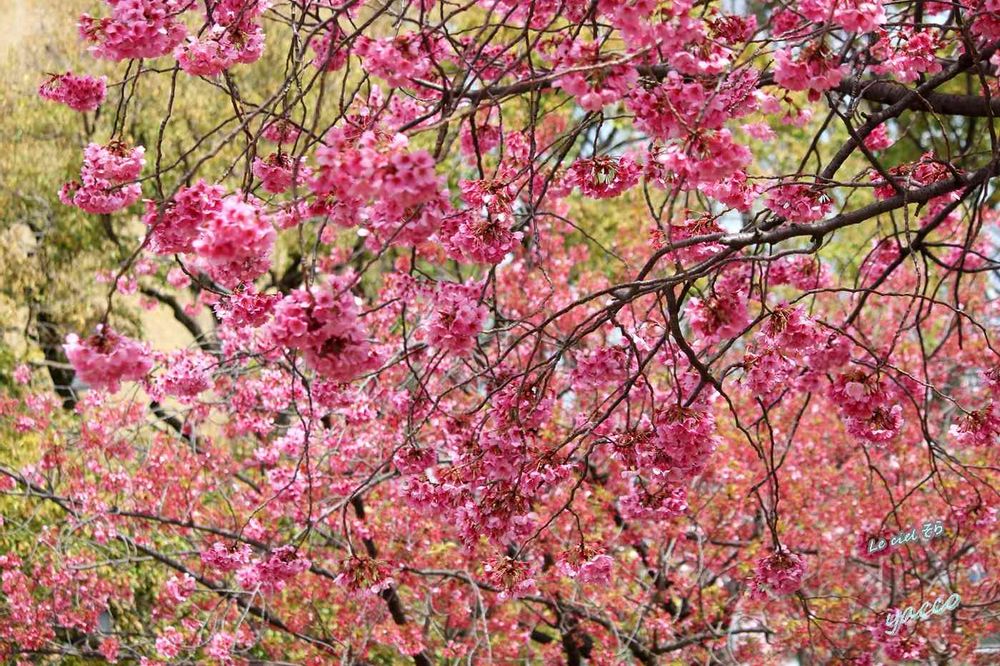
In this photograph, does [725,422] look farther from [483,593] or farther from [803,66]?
[803,66]

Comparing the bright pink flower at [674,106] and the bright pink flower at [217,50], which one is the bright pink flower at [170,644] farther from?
the bright pink flower at [674,106]

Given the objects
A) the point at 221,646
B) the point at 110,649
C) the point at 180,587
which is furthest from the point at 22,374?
the point at 221,646

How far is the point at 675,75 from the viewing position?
213 centimetres

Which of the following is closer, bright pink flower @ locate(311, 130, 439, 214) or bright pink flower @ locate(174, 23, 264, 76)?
bright pink flower @ locate(311, 130, 439, 214)

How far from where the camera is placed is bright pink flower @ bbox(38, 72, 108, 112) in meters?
2.87

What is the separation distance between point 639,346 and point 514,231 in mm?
616

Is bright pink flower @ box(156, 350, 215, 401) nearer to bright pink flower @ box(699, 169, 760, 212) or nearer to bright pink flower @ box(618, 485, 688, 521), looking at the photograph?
bright pink flower @ box(618, 485, 688, 521)

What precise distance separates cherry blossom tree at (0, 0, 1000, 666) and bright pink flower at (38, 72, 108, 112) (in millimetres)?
13

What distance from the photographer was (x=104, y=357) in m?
1.90

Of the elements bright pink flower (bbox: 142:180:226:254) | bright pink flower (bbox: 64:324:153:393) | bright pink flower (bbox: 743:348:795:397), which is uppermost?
bright pink flower (bbox: 743:348:795:397)

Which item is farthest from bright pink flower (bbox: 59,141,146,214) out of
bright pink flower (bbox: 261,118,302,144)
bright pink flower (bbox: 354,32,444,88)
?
bright pink flower (bbox: 354,32,444,88)

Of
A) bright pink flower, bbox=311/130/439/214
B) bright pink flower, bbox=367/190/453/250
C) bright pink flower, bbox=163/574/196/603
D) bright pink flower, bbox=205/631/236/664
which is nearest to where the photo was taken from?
bright pink flower, bbox=311/130/439/214

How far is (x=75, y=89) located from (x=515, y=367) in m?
1.62

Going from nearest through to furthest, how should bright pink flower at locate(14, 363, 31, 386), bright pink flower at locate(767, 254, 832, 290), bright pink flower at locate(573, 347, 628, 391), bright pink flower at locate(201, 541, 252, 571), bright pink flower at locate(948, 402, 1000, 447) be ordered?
bright pink flower at locate(948, 402, 1000, 447) → bright pink flower at locate(573, 347, 628, 391) → bright pink flower at locate(201, 541, 252, 571) → bright pink flower at locate(767, 254, 832, 290) → bright pink flower at locate(14, 363, 31, 386)
